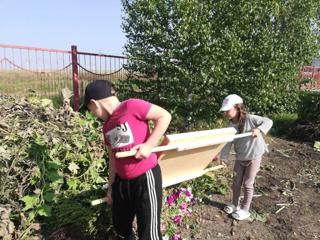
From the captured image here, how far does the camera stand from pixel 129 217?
2883mm

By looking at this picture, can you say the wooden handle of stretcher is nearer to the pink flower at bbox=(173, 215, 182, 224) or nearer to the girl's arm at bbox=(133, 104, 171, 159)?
the girl's arm at bbox=(133, 104, 171, 159)

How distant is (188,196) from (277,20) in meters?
8.09

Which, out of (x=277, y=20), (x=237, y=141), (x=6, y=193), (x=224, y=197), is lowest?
(x=224, y=197)

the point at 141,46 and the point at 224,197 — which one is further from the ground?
the point at 141,46

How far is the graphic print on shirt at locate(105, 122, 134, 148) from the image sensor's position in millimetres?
2564

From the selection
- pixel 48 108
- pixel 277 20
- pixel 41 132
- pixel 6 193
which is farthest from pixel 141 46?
pixel 277 20

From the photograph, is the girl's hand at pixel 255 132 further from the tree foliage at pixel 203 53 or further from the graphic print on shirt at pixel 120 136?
the tree foliage at pixel 203 53

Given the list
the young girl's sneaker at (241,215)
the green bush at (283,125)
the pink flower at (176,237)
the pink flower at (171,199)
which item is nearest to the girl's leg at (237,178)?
the young girl's sneaker at (241,215)

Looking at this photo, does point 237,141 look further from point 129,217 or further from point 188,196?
point 129,217

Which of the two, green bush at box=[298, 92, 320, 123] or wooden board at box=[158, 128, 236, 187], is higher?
wooden board at box=[158, 128, 236, 187]

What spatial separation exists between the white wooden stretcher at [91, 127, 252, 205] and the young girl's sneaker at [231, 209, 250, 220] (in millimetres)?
628

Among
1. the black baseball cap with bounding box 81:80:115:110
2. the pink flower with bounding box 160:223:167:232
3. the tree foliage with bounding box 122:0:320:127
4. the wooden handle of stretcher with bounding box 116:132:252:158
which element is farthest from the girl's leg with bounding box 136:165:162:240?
the tree foliage with bounding box 122:0:320:127

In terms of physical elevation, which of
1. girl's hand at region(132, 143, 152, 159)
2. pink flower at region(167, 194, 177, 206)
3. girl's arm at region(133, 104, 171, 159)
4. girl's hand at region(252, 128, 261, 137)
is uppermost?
girl's arm at region(133, 104, 171, 159)

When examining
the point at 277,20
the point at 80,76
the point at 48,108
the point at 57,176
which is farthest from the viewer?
the point at 277,20
